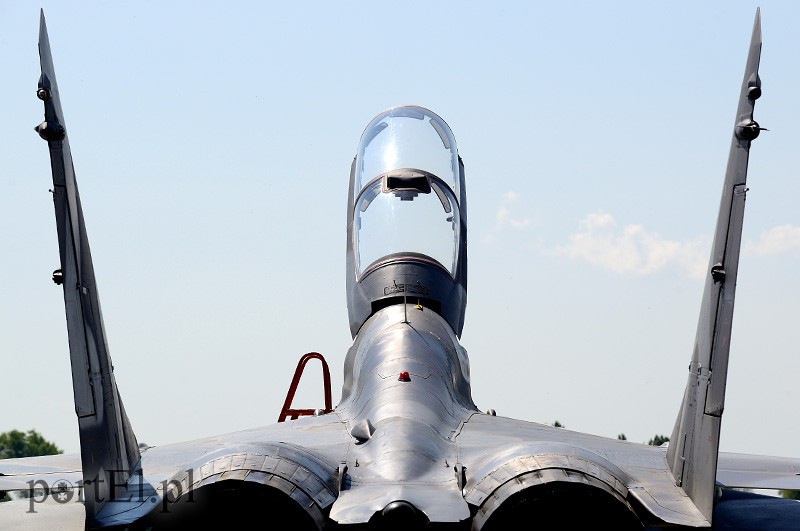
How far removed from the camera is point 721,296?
940cm

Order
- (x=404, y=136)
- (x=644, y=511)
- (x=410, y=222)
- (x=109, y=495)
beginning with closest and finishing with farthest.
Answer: (x=644, y=511)
(x=109, y=495)
(x=410, y=222)
(x=404, y=136)

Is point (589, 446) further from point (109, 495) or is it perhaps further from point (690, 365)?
point (109, 495)

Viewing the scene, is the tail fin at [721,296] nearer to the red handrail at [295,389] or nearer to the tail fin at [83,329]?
the tail fin at [83,329]

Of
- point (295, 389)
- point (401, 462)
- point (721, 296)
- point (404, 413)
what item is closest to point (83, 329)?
point (401, 462)

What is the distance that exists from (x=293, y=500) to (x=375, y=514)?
60 cm

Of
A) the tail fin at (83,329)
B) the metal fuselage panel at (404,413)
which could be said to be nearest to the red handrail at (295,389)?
the metal fuselage panel at (404,413)

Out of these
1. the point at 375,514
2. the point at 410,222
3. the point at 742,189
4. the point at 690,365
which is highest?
the point at 410,222

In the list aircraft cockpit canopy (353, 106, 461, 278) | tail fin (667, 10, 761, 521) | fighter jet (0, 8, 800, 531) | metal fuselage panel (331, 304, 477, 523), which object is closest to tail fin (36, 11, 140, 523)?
fighter jet (0, 8, 800, 531)

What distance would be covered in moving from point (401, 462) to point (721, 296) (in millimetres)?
2450

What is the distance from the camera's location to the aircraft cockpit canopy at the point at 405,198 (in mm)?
15305

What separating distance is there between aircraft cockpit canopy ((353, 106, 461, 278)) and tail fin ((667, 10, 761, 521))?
235 inches

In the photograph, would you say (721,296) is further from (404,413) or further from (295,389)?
(295,389)

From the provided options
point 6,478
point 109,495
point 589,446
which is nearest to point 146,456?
point 6,478

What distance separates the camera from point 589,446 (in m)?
12.2
